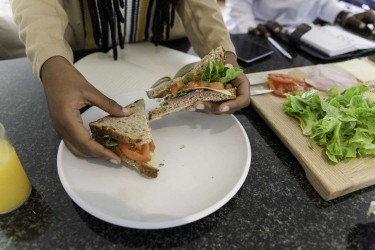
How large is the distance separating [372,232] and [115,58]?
1.40 meters

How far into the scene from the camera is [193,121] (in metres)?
1.23

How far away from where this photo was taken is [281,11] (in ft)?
8.59

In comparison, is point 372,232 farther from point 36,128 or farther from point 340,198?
point 36,128

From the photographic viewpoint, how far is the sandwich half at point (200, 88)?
110 centimetres

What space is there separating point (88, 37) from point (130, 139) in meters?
0.95

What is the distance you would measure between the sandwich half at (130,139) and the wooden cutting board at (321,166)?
544 mm

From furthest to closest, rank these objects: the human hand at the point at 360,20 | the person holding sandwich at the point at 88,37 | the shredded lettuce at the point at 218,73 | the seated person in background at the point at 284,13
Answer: the seated person in background at the point at 284,13 → the human hand at the point at 360,20 → the shredded lettuce at the point at 218,73 → the person holding sandwich at the point at 88,37

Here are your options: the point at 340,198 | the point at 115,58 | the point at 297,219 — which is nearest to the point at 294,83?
the point at 340,198

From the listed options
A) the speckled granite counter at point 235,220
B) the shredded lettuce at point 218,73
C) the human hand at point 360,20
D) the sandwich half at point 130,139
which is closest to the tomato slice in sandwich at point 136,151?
the sandwich half at point 130,139

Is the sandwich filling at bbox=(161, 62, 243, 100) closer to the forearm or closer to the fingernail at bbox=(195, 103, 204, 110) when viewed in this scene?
the fingernail at bbox=(195, 103, 204, 110)

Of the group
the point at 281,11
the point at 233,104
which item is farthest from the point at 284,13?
the point at 233,104

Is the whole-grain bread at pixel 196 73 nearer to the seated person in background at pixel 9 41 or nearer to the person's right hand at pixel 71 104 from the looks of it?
the person's right hand at pixel 71 104

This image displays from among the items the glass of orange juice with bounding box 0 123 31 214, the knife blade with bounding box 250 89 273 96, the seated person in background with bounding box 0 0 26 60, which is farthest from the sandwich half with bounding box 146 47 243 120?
the seated person in background with bounding box 0 0 26 60

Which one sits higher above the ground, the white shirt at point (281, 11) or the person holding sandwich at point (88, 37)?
the person holding sandwich at point (88, 37)
